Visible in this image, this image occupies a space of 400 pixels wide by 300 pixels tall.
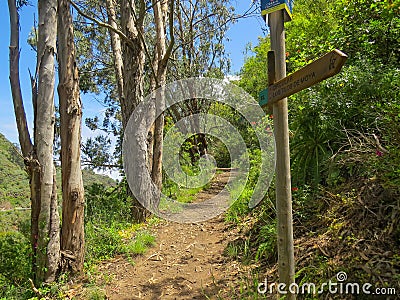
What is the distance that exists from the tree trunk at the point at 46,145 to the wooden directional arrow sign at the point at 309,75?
2.45 m

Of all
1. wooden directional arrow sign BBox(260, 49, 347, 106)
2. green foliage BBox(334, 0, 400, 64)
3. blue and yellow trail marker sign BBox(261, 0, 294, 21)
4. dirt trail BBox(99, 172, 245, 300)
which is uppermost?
green foliage BBox(334, 0, 400, 64)

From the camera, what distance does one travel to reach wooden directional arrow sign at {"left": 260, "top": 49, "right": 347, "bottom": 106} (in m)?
1.71

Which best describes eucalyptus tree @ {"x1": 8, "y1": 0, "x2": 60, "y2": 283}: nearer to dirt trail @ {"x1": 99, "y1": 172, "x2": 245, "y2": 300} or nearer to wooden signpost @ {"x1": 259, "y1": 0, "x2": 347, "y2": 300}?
dirt trail @ {"x1": 99, "y1": 172, "x2": 245, "y2": 300}

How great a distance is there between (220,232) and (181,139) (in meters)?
4.88

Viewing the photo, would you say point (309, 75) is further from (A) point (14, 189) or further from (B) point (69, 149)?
(A) point (14, 189)

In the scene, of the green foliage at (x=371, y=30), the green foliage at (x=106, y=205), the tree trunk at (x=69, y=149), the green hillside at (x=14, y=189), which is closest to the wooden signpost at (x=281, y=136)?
the green foliage at (x=371, y=30)

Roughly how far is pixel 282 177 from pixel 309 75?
0.81m

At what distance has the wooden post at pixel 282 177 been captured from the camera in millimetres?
2314

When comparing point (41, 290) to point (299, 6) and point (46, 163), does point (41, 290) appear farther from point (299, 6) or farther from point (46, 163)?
point (299, 6)

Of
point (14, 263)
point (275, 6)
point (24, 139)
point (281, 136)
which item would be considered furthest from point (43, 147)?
point (275, 6)

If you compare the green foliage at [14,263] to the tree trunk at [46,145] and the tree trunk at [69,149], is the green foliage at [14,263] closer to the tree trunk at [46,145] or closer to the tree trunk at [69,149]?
the tree trunk at [46,145]

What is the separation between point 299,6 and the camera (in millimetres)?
8477

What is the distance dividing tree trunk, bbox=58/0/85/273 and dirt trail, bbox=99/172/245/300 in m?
0.49

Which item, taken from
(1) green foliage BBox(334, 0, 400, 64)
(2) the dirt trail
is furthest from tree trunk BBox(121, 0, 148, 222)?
(1) green foliage BBox(334, 0, 400, 64)
